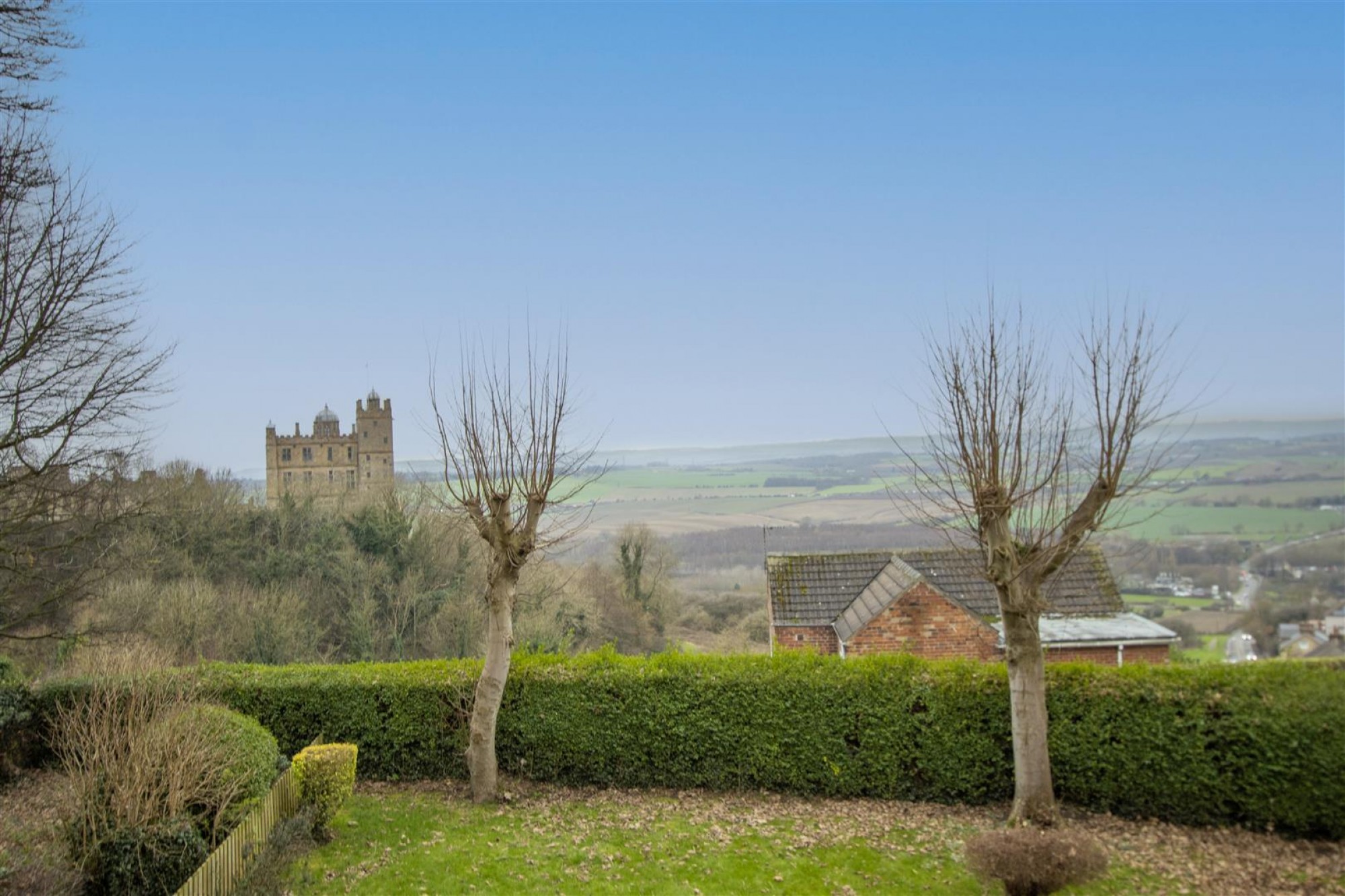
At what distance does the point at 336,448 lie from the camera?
193 ft

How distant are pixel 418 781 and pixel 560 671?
2423 millimetres

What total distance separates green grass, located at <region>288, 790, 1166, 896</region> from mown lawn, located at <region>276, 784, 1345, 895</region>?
0.7 inches

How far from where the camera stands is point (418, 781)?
33.7 ft

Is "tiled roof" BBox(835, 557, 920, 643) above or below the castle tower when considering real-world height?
below

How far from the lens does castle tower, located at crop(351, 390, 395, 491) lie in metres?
60.0

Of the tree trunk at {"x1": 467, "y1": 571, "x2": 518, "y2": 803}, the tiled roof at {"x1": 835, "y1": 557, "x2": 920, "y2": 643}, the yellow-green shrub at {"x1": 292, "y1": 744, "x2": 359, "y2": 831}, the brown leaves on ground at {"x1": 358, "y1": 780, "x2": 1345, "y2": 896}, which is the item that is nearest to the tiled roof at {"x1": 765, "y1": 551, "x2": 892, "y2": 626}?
the tiled roof at {"x1": 835, "y1": 557, "x2": 920, "y2": 643}

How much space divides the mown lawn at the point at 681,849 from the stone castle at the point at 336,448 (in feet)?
160

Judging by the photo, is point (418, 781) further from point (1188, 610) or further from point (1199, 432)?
point (1188, 610)

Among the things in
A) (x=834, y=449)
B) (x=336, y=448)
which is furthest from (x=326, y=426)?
(x=834, y=449)

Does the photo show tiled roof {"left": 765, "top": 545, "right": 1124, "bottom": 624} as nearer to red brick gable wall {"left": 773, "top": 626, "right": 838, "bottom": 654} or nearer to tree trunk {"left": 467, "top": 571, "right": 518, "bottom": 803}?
red brick gable wall {"left": 773, "top": 626, "right": 838, "bottom": 654}

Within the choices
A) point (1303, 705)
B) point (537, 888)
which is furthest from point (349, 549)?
point (1303, 705)

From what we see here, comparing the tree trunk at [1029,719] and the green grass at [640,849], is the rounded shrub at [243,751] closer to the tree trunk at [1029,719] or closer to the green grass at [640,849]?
the green grass at [640,849]

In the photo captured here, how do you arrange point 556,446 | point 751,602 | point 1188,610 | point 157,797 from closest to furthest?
point 157,797 → point 556,446 → point 1188,610 → point 751,602

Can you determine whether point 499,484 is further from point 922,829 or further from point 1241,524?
point 1241,524
